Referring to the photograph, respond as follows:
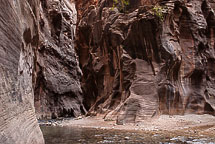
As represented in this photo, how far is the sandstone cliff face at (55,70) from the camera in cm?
2463

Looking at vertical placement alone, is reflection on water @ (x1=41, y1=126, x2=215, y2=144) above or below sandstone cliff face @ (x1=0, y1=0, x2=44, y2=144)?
below

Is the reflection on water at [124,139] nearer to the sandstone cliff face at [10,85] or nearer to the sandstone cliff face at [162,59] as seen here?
the sandstone cliff face at [10,85]

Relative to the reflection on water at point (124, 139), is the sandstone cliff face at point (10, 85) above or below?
above


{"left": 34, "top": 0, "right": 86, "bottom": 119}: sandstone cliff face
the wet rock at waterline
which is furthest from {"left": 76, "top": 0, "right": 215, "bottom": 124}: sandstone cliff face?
{"left": 34, "top": 0, "right": 86, "bottom": 119}: sandstone cliff face

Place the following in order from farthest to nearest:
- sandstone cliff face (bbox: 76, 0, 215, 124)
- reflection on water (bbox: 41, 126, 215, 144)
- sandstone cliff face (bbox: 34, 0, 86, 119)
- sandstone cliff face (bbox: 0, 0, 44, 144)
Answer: sandstone cliff face (bbox: 34, 0, 86, 119) → sandstone cliff face (bbox: 76, 0, 215, 124) → reflection on water (bbox: 41, 126, 215, 144) → sandstone cliff face (bbox: 0, 0, 44, 144)

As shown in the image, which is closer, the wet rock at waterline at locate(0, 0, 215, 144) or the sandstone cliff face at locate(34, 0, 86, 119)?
the wet rock at waterline at locate(0, 0, 215, 144)

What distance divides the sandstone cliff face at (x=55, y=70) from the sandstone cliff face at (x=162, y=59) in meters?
6.50

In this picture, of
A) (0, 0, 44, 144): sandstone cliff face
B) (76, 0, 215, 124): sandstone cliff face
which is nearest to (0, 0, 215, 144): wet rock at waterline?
(76, 0, 215, 124): sandstone cliff face

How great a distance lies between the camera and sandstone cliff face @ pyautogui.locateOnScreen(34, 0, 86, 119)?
80.8 ft

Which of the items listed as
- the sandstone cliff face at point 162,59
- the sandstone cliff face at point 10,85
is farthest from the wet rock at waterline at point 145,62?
the sandstone cliff face at point 10,85

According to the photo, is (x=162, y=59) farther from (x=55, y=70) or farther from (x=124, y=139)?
(x=55, y=70)

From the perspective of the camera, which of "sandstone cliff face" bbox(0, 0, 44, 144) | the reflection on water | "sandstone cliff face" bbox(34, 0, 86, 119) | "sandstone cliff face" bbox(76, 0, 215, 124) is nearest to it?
"sandstone cliff face" bbox(0, 0, 44, 144)

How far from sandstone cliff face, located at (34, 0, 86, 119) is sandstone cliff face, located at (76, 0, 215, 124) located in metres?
6.50

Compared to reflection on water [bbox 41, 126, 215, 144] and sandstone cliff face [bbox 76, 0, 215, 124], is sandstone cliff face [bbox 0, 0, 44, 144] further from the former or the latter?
sandstone cliff face [bbox 76, 0, 215, 124]
